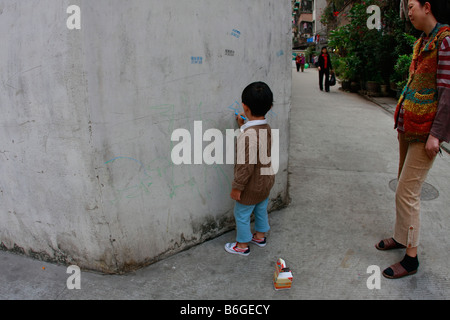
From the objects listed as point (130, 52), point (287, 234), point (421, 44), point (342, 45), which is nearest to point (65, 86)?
point (130, 52)

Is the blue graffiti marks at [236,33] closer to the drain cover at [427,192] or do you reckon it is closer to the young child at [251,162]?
the young child at [251,162]

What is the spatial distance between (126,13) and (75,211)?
1.42 meters

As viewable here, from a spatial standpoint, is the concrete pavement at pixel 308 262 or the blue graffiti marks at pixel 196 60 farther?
the blue graffiti marks at pixel 196 60

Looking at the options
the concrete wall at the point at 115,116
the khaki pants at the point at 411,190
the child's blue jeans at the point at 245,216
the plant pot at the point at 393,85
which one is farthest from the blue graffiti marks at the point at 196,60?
the plant pot at the point at 393,85

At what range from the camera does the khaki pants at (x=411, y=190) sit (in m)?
2.39

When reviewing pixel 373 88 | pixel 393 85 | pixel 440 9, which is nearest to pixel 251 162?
pixel 440 9

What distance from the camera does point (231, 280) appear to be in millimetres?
2506

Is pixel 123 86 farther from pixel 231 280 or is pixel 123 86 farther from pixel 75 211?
pixel 231 280

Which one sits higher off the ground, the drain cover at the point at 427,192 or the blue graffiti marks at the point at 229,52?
the blue graffiti marks at the point at 229,52

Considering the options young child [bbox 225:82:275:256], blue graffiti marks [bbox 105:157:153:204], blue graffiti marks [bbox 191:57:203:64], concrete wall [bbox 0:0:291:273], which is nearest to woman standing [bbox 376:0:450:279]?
young child [bbox 225:82:275:256]

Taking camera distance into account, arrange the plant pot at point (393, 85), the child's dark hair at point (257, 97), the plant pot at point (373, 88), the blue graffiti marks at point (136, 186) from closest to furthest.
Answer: the blue graffiti marks at point (136, 186), the child's dark hair at point (257, 97), the plant pot at point (393, 85), the plant pot at point (373, 88)

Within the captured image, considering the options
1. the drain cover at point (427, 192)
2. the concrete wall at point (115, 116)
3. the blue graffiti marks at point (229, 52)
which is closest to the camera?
the concrete wall at point (115, 116)

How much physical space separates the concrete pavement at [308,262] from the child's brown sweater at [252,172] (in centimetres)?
54

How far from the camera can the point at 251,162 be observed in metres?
2.52
